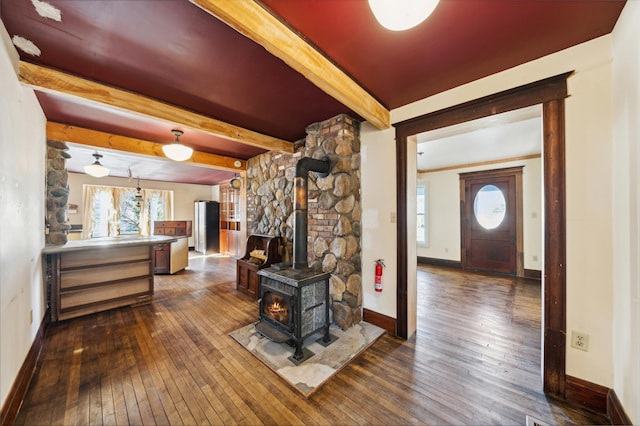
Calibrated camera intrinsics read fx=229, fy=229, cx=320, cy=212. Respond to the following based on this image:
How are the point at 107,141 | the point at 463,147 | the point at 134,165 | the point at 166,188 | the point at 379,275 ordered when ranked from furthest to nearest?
the point at 166,188 → the point at 134,165 → the point at 463,147 → the point at 107,141 → the point at 379,275

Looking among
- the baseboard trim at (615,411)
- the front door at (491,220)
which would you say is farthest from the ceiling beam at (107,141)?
the front door at (491,220)

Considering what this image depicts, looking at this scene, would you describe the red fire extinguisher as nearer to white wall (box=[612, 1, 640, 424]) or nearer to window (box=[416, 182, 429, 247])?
white wall (box=[612, 1, 640, 424])

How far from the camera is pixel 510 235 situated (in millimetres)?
4883

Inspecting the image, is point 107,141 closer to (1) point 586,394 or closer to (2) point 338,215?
(2) point 338,215


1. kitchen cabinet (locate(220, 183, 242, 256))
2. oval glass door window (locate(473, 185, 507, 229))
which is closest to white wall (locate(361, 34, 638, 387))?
oval glass door window (locate(473, 185, 507, 229))

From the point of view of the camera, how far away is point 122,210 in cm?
735

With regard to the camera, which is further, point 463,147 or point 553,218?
point 463,147

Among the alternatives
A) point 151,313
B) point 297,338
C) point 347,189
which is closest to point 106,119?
point 151,313

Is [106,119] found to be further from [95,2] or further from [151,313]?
[151,313]

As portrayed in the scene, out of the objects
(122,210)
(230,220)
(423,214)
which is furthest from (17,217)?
(122,210)

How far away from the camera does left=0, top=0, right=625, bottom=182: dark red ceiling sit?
4.27 feet

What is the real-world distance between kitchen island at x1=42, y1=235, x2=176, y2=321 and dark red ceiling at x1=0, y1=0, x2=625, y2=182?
1830 millimetres

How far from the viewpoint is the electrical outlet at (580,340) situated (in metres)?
1.61

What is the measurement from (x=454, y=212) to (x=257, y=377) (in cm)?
551
